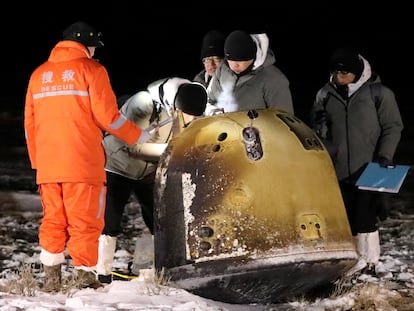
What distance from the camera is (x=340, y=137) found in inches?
250

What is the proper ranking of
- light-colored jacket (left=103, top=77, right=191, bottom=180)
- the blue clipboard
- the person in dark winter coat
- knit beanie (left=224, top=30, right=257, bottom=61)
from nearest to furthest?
light-colored jacket (left=103, top=77, right=191, bottom=180) < knit beanie (left=224, top=30, right=257, bottom=61) < the blue clipboard < the person in dark winter coat

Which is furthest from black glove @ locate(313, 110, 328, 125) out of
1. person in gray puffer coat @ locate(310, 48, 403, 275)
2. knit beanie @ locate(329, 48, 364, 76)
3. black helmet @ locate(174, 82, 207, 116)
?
black helmet @ locate(174, 82, 207, 116)

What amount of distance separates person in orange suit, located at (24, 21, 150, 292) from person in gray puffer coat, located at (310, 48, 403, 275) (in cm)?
171

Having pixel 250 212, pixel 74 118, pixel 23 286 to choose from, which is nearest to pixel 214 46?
pixel 74 118

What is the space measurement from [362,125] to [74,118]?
2.27m

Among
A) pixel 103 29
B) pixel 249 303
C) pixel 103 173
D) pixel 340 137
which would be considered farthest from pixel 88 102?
pixel 103 29

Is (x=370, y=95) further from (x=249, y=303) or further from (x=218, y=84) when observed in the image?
(x=249, y=303)

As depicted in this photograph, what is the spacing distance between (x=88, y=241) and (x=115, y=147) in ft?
3.09

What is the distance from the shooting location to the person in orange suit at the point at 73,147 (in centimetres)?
526

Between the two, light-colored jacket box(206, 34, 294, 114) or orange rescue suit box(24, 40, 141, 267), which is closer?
orange rescue suit box(24, 40, 141, 267)

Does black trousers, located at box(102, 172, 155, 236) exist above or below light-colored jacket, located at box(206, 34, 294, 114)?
below

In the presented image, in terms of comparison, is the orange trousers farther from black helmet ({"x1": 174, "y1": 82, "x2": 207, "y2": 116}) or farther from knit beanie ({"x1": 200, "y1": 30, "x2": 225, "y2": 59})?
knit beanie ({"x1": 200, "y1": 30, "x2": 225, "y2": 59})

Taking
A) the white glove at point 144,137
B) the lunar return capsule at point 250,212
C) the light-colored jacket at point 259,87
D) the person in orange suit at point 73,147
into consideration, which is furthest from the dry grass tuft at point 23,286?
the light-colored jacket at point 259,87

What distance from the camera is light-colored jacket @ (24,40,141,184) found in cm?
525
